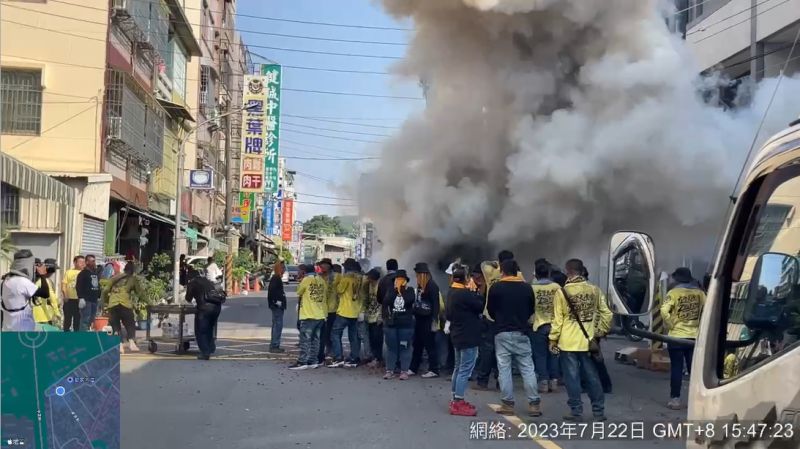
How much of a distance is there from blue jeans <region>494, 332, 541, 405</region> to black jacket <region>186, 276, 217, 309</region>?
5.14m

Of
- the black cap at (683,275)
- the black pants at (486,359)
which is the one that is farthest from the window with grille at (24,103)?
the black cap at (683,275)

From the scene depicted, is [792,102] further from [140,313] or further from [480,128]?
[140,313]

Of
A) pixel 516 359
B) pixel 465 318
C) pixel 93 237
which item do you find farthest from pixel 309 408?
pixel 93 237

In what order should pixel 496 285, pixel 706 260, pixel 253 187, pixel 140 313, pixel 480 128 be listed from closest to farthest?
pixel 496 285, pixel 706 260, pixel 480 128, pixel 140 313, pixel 253 187

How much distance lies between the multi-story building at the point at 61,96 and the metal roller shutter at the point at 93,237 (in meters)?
0.05

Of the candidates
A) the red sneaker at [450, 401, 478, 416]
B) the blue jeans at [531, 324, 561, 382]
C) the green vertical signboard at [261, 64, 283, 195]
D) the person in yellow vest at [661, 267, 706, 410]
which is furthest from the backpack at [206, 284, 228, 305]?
the green vertical signboard at [261, 64, 283, 195]

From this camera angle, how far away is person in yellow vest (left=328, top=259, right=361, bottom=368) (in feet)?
34.8

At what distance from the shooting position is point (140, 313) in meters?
14.4

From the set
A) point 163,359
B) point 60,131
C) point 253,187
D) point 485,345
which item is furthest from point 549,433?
point 253,187

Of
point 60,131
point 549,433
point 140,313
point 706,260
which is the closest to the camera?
point 549,433

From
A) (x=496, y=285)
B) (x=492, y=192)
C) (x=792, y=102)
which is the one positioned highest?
(x=792, y=102)

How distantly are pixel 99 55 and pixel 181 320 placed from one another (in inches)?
331

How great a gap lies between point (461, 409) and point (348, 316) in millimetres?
3496

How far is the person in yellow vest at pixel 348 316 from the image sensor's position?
34.8 ft
